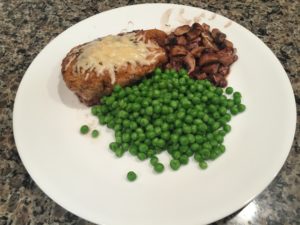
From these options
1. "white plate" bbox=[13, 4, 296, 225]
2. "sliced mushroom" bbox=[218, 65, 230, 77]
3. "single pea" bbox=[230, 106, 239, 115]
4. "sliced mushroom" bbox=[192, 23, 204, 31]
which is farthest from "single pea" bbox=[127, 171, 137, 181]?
"sliced mushroom" bbox=[192, 23, 204, 31]

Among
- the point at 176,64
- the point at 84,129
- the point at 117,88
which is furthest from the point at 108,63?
the point at 176,64

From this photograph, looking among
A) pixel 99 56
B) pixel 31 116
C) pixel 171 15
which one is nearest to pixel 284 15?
pixel 171 15

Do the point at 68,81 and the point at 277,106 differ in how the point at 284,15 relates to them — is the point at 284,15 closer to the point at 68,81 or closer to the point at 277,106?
the point at 277,106

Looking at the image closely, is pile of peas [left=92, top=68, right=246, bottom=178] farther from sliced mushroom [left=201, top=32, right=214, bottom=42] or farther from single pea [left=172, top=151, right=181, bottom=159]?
sliced mushroom [left=201, top=32, right=214, bottom=42]

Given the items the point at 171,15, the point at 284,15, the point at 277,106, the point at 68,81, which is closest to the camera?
the point at 277,106

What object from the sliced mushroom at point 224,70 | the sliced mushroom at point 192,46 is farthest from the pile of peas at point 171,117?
the sliced mushroom at point 192,46
